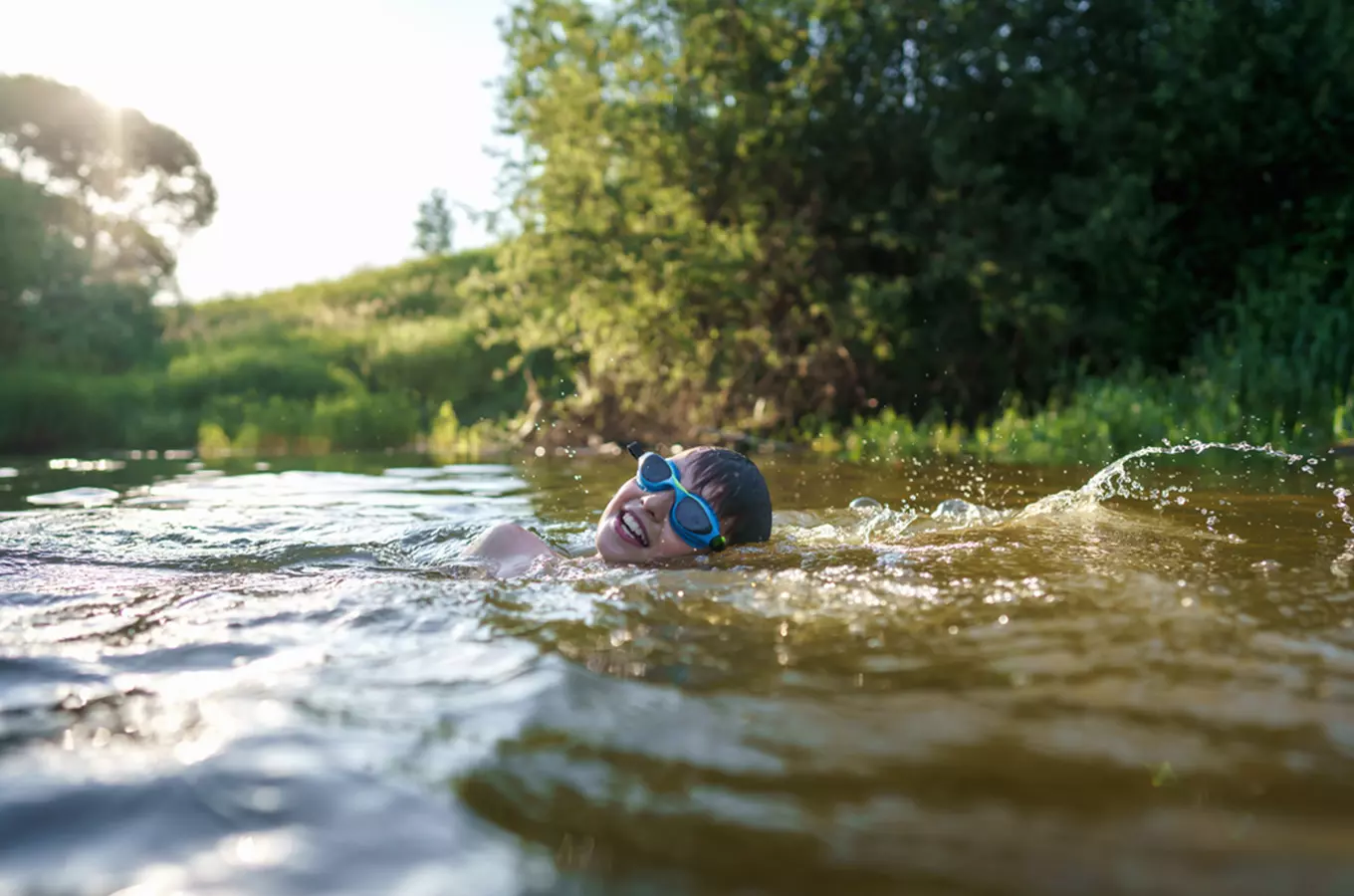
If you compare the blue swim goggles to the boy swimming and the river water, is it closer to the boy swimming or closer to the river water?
the boy swimming

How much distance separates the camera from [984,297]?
40.6ft

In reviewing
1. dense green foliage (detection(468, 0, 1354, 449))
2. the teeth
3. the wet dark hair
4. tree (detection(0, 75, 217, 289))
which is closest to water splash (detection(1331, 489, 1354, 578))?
the wet dark hair

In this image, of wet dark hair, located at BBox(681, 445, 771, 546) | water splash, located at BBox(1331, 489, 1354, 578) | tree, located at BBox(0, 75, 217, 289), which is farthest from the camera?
tree, located at BBox(0, 75, 217, 289)

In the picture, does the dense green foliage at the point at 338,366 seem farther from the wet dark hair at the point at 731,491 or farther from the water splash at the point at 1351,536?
the water splash at the point at 1351,536

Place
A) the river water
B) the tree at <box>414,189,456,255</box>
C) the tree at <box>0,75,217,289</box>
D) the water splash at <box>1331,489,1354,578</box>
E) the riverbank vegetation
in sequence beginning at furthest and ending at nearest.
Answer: the tree at <box>414,189,456,255</box>
the tree at <box>0,75,217,289</box>
the riverbank vegetation
the water splash at <box>1331,489,1354,578</box>
the river water

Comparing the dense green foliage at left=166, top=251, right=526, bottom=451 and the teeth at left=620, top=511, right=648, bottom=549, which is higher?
the dense green foliage at left=166, top=251, right=526, bottom=451

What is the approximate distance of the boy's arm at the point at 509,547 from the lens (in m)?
4.28

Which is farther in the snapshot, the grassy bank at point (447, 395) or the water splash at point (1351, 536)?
the grassy bank at point (447, 395)

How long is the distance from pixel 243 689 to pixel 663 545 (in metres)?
2.19

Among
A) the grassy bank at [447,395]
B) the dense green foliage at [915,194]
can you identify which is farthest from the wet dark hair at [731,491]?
the dense green foliage at [915,194]

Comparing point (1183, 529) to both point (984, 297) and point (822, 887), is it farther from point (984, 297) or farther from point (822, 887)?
point (984, 297)

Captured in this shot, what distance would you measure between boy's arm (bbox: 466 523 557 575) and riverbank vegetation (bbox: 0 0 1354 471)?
7.12m

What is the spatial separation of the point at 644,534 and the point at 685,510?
197 millimetres

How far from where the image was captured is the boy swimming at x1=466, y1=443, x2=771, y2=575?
14.2 ft
